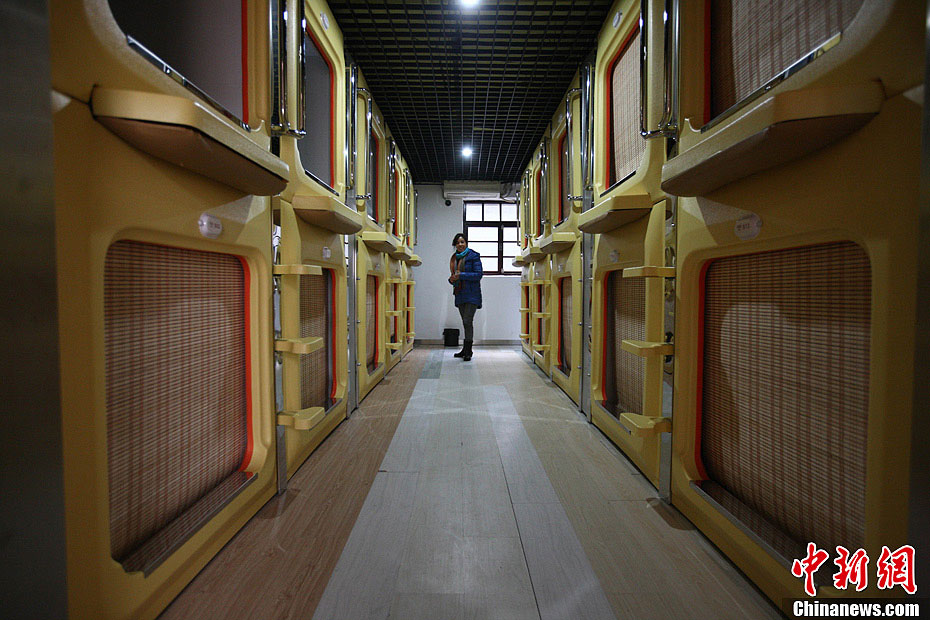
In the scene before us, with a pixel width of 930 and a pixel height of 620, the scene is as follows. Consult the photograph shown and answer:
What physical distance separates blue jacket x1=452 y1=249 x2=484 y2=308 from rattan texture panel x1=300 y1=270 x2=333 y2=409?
3209mm

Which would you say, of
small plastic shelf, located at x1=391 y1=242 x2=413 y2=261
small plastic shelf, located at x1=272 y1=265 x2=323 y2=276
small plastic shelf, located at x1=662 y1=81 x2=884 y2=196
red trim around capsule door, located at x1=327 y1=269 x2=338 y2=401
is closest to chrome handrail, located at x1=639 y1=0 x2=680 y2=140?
small plastic shelf, located at x1=662 y1=81 x2=884 y2=196

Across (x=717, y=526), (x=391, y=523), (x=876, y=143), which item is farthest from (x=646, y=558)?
(x=876, y=143)

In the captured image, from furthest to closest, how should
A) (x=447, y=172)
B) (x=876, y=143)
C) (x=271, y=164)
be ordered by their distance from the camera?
(x=447, y=172) → (x=271, y=164) → (x=876, y=143)

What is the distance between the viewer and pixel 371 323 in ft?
13.7

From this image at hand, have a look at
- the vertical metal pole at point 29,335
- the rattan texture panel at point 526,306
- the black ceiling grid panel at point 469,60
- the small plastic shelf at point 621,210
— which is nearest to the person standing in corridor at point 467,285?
the rattan texture panel at point 526,306

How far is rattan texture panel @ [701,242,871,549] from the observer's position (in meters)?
1.05

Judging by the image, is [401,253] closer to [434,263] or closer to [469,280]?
[469,280]

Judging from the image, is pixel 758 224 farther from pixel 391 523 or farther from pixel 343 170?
pixel 343 170

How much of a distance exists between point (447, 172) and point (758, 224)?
6.26 meters

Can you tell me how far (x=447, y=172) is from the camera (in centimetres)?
709

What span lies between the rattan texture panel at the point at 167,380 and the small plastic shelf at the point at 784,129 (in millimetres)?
1582

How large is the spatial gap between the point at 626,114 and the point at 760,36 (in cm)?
122

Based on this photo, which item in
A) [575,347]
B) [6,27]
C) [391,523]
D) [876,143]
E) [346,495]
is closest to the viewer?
[6,27]

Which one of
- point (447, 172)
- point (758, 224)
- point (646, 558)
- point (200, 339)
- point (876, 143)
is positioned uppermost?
point (447, 172)
